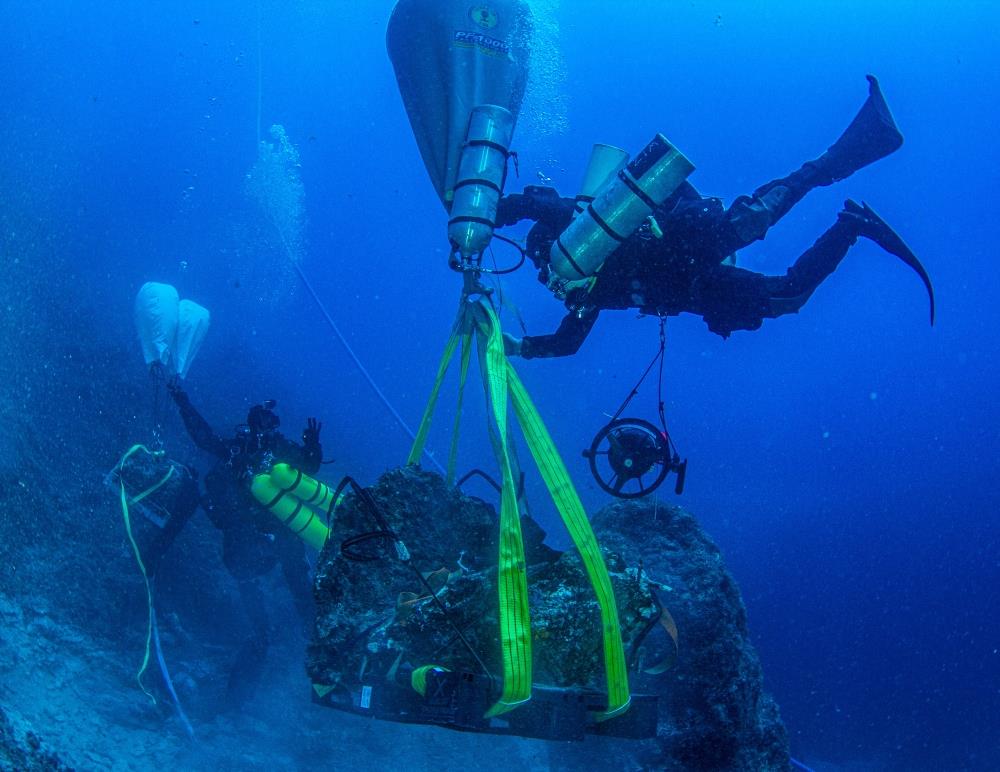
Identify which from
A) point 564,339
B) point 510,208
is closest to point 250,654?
point 564,339

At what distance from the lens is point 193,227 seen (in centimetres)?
4012

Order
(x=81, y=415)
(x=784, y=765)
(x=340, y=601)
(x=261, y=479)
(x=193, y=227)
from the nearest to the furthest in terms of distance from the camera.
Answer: (x=340, y=601) < (x=784, y=765) < (x=261, y=479) < (x=81, y=415) < (x=193, y=227)

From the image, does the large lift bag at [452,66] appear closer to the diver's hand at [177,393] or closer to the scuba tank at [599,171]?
the scuba tank at [599,171]

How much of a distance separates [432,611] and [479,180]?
259cm

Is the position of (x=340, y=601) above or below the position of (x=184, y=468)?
below

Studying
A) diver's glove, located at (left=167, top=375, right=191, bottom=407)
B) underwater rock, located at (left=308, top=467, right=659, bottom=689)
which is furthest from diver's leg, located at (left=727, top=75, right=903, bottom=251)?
diver's glove, located at (left=167, top=375, right=191, bottom=407)

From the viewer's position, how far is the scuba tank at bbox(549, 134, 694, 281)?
3646 mm

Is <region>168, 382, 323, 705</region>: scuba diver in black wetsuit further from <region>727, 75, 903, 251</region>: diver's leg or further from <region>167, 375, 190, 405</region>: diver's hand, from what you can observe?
<region>727, 75, 903, 251</region>: diver's leg

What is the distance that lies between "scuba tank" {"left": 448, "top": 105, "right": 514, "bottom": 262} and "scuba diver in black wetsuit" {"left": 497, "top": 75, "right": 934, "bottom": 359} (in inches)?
25.5

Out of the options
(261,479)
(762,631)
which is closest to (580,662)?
(261,479)

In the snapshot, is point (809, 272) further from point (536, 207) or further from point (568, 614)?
point (568, 614)

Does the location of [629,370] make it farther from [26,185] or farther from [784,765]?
[784,765]

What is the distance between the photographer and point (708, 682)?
4.21 meters

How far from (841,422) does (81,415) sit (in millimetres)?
53919
